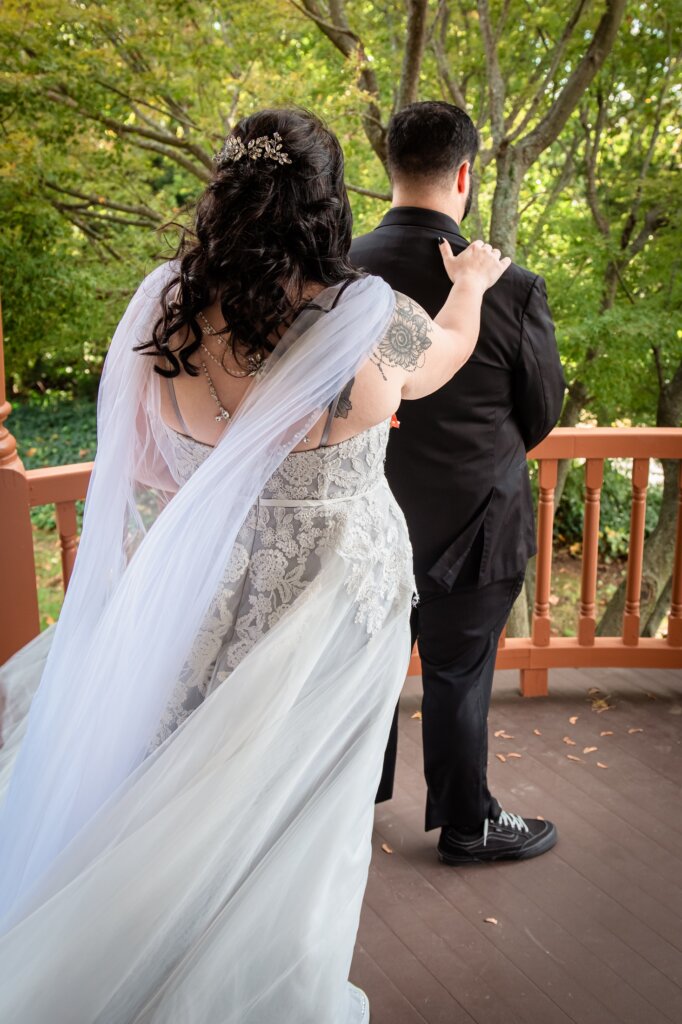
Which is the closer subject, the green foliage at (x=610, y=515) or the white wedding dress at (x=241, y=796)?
the white wedding dress at (x=241, y=796)

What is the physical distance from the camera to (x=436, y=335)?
1.85 meters

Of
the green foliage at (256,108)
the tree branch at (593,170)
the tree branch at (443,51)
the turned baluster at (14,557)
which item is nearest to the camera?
the turned baluster at (14,557)

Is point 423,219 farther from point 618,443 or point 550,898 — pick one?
point 550,898

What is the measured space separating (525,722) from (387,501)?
66.8 inches

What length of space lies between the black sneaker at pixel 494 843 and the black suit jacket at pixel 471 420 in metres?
0.72

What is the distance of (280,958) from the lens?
1.67m

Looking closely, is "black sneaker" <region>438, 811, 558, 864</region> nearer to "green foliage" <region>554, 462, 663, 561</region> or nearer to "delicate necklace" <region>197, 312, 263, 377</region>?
"delicate necklace" <region>197, 312, 263, 377</region>

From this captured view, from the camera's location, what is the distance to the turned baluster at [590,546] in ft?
11.4

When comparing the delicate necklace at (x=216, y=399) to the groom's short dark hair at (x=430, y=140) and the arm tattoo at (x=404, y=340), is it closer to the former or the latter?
the arm tattoo at (x=404, y=340)

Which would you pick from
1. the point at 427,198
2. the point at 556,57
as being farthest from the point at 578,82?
the point at 427,198

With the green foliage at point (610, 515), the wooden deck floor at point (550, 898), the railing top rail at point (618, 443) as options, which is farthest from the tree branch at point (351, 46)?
the green foliage at point (610, 515)

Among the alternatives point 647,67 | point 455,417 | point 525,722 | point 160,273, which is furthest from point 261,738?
point 647,67

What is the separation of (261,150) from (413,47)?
3610 mm

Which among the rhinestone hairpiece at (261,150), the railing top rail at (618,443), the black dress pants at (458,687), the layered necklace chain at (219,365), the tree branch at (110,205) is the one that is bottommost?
the black dress pants at (458,687)
